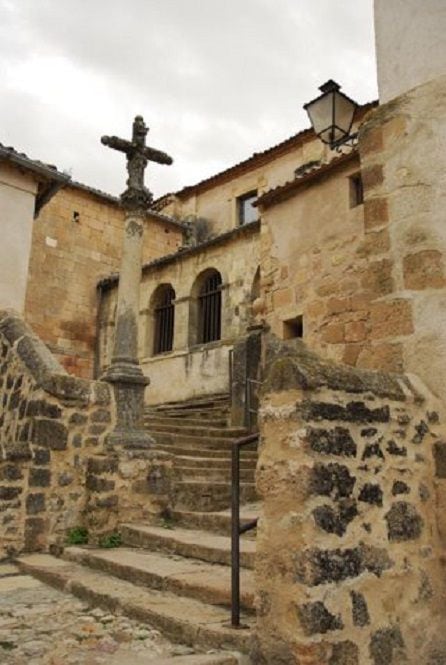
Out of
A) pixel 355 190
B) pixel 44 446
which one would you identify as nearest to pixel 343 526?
pixel 44 446

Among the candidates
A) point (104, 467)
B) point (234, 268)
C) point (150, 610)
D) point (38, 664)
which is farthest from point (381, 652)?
point (234, 268)

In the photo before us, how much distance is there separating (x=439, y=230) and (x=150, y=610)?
2.66m

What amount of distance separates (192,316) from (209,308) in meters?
0.45

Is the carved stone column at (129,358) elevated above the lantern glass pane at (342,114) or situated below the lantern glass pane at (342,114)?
below

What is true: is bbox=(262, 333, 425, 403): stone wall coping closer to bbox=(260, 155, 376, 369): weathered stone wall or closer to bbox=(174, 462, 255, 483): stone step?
bbox=(260, 155, 376, 369): weathered stone wall

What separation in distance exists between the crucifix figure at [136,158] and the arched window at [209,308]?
684cm

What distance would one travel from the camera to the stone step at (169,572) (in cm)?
331

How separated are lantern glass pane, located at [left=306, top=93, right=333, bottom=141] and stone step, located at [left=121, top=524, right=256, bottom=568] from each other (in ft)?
13.5

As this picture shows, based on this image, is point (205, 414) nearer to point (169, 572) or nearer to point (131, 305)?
point (131, 305)

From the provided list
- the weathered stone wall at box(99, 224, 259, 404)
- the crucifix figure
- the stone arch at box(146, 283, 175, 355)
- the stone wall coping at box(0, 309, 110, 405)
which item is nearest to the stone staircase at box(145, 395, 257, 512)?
the stone wall coping at box(0, 309, 110, 405)

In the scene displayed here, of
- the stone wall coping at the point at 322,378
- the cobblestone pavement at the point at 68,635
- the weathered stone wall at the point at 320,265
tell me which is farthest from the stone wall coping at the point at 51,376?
the stone wall coping at the point at 322,378

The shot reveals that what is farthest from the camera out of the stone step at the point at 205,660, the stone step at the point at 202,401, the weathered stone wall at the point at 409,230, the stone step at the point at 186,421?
the stone step at the point at 202,401

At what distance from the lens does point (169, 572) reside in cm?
379

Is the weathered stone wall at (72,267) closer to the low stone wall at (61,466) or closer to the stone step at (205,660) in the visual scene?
the low stone wall at (61,466)
